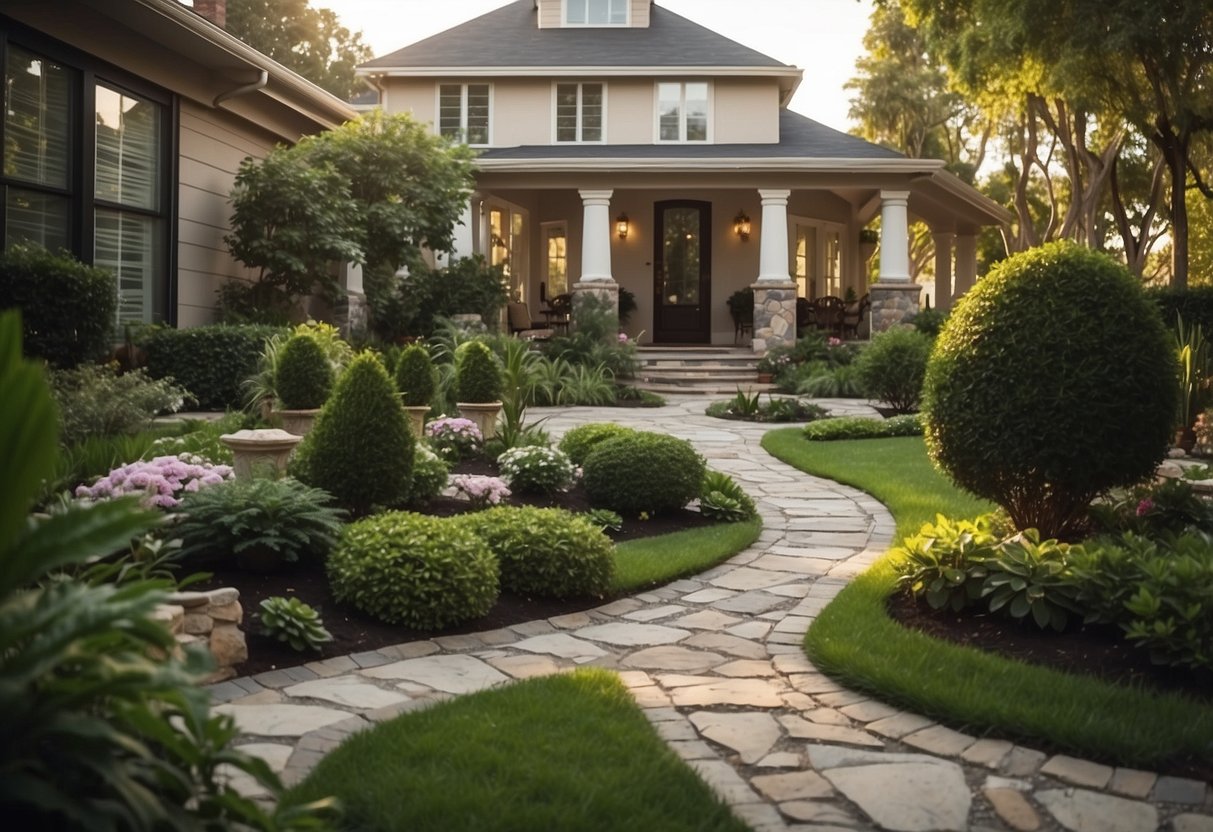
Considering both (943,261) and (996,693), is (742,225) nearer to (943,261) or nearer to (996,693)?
(943,261)

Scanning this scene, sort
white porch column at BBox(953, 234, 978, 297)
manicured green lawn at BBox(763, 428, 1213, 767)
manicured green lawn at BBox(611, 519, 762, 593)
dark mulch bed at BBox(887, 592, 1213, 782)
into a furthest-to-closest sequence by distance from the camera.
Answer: white porch column at BBox(953, 234, 978, 297) < manicured green lawn at BBox(611, 519, 762, 593) < dark mulch bed at BBox(887, 592, 1213, 782) < manicured green lawn at BBox(763, 428, 1213, 767)

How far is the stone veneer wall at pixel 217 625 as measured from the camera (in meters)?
4.13

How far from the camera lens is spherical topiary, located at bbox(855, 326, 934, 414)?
13805 millimetres

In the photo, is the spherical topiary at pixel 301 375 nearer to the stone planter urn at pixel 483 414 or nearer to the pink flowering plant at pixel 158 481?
the pink flowering plant at pixel 158 481

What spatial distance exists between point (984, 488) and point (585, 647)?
2.14 m

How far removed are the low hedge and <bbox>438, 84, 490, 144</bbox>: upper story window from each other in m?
11.1

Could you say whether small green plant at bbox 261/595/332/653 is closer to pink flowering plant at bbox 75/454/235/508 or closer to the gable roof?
pink flowering plant at bbox 75/454/235/508

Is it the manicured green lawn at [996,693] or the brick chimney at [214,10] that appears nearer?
the manicured green lawn at [996,693]

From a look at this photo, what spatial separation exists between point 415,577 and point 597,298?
13405 millimetres

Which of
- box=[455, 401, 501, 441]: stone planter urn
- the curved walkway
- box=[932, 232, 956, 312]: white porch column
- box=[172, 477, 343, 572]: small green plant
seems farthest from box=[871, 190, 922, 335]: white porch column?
box=[172, 477, 343, 572]: small green plant

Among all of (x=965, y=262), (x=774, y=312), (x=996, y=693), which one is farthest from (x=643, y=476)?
(x=965, y=262)

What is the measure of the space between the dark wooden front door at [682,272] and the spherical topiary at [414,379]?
12832 millimetres

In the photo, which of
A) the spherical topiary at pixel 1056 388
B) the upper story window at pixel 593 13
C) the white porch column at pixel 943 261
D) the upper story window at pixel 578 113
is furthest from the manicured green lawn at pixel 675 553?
the white porch column at pixel 943 261

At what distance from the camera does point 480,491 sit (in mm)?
7113
